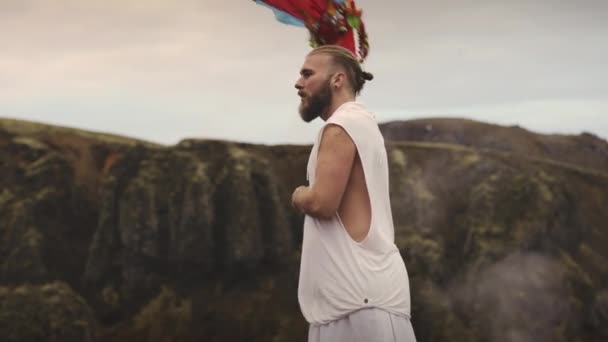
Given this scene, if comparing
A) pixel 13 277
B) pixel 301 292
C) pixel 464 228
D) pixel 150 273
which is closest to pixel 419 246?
pixel 464 228

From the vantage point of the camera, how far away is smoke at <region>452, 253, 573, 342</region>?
1683 inches

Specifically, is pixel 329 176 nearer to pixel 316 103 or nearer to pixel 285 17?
pixel 316 103

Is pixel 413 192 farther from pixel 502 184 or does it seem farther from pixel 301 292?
pixel 301 292

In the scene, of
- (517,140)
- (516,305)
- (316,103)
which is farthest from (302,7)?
(517,140)

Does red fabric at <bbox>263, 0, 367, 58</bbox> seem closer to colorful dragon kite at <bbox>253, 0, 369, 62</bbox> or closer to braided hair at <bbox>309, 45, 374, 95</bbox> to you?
colorful dragon kite at <bbox>253, 0, 369, 62</bbox>

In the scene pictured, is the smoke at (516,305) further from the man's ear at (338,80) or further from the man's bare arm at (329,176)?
the man's bare arm at (329,176)

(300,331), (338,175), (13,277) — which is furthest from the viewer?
(300,331)

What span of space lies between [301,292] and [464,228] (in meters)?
39.7

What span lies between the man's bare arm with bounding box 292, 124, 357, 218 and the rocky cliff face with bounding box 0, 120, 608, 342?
34.3m

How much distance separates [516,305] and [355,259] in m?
40.7

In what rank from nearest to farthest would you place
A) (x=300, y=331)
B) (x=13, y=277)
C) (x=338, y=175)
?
(x=338, y=175) → (x=13, y=277) → (x=300, y=331)

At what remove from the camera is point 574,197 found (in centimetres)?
4534

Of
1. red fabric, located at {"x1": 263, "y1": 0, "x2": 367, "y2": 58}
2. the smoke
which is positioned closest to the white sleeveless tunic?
red fabric, located at {"x1": 263, "y1": 0, "x2": 367, "y2": 58}

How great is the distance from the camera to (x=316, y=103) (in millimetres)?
6062
